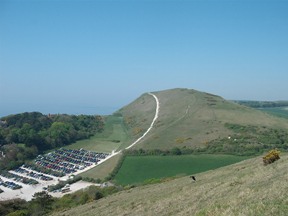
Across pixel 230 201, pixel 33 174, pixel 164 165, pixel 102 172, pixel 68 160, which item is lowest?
pixel 33 174

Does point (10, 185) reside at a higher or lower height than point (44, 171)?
lower

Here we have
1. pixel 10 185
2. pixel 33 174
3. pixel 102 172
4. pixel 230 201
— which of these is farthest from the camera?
pixel 33 174

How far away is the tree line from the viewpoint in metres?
134

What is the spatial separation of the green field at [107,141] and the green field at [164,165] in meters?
35.0

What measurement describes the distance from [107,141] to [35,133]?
3370cm

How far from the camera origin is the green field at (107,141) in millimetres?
136325

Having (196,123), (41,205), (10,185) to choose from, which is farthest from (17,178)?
(196,123)

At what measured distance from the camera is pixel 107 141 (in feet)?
491

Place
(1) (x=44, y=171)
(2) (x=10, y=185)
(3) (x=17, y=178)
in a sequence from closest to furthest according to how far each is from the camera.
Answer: (2) (x=10, y=185)
(3) (x=17, y=178)
(1) (x=44, y=171)

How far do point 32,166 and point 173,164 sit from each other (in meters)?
54.5

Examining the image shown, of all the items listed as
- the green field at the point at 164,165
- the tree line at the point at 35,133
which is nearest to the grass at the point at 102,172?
the green field at the point at 164,165

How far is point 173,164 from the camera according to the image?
89.4m

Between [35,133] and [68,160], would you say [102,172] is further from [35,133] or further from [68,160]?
[35,133]

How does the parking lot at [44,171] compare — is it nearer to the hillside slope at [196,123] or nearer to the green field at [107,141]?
the green field at [107,141]
